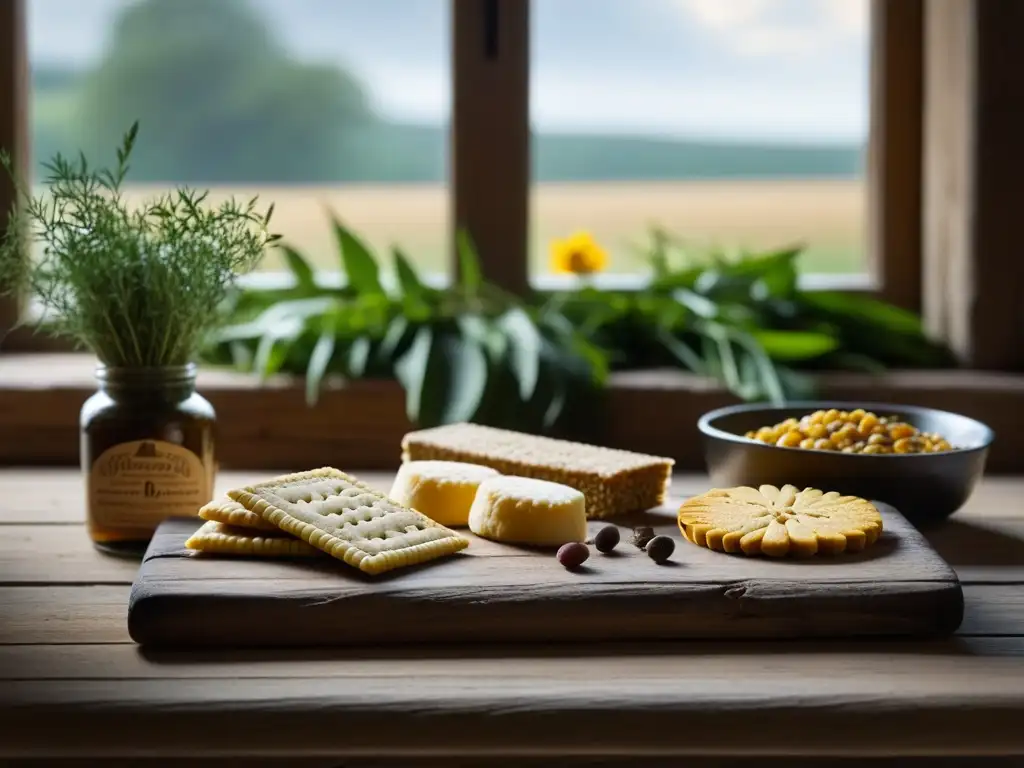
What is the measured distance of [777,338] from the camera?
1.67m

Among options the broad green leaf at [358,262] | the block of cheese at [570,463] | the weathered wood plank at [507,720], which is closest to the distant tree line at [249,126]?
the broad green leaf at [358,262]

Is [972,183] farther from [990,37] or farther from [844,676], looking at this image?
[844,676]

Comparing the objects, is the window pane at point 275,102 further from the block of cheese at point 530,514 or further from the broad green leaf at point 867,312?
the block of cheese at point 530,514

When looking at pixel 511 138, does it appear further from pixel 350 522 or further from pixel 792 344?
pixel 350 522

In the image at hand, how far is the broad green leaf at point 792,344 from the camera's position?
1648 millimetres

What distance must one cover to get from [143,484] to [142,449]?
0.03 metres

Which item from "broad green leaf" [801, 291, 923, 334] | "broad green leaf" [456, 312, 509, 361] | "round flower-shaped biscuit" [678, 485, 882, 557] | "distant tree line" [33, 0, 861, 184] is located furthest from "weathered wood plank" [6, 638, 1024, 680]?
"distant tree line" [33, 0, 861, 184]

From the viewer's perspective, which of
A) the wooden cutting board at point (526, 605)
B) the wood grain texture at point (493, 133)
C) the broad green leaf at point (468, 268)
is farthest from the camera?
the wood grain texture at point (493, 133)

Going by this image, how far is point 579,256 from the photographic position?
73.9 inches

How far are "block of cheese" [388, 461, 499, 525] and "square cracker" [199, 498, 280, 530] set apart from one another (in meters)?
0.15

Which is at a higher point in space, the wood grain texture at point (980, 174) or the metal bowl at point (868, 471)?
the wood grain texture at point (980, 174)

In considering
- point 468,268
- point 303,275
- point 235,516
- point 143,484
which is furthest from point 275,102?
point 235,516

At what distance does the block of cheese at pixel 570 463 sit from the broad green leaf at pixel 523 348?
212mm

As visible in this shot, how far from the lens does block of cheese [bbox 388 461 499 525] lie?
1.12 metres
